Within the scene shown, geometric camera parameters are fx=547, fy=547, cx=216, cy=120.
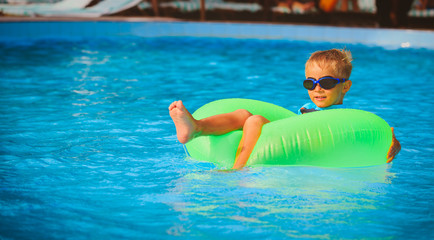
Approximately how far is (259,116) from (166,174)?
2.00 ft

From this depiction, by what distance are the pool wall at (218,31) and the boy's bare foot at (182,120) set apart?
8.22 m

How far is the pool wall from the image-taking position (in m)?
10.6

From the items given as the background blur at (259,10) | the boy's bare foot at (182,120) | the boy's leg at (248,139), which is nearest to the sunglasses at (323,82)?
the boy's leg at (248,139)

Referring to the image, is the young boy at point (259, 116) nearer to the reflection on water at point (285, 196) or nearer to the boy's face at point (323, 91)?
the boy's face at point (323, 91)

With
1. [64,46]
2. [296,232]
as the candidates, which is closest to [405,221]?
[296,232]

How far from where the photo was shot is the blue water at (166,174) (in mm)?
2299

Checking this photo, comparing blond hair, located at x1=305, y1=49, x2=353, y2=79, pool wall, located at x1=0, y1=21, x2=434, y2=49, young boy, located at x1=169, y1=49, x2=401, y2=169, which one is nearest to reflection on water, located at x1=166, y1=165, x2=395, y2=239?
young boy, located at x1=169, y1=49, x2=401, y2=169

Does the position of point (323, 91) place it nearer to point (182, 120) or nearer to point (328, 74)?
point (328, 74)

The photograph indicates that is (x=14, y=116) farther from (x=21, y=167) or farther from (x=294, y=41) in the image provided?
(x=294, y=41)

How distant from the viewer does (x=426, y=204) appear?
8.60 ft

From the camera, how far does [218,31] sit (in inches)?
475

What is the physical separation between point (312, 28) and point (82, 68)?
5694mm

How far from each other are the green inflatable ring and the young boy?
0.05 m

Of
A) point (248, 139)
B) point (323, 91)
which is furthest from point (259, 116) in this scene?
point (323, 91)
